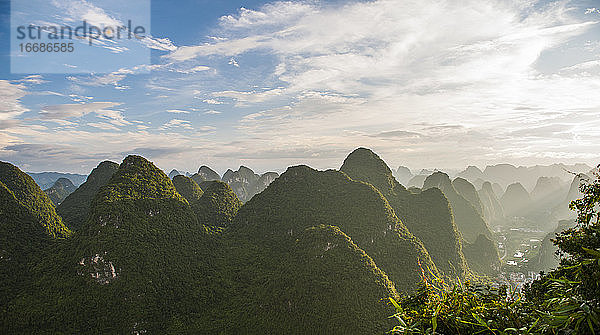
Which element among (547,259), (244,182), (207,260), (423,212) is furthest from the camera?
(244,182)

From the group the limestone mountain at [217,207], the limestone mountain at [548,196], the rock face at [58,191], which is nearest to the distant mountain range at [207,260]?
the limestone mountain at [217,207]

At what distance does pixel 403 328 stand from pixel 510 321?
51.5 inches

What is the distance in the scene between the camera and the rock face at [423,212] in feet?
187

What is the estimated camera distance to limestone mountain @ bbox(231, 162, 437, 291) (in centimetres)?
4416

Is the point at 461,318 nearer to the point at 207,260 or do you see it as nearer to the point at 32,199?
the point at 207,260

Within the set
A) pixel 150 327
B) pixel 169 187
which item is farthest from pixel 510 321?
pixel 169 187

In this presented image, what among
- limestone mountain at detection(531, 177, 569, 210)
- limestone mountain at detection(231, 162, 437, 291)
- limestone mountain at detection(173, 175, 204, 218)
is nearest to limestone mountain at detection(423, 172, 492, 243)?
limestone mountain at detection(231, 162, 437, 291)

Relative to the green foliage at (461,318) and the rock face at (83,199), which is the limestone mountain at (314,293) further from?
the rock face at (83,199)

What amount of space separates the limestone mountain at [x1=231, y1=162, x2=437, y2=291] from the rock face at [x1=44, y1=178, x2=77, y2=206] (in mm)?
96454

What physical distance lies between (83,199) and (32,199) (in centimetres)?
2345

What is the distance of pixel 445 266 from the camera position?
53812mm

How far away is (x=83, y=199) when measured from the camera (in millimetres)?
67562

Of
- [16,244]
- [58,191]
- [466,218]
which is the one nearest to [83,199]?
[16,244]

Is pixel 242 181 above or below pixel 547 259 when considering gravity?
above
